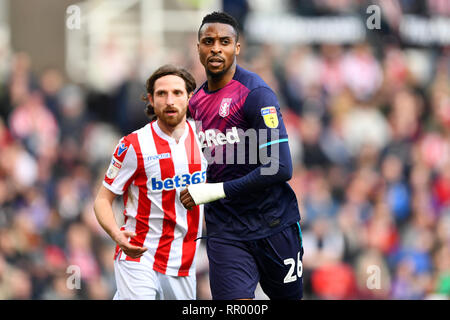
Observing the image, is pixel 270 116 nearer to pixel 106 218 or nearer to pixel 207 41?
pixel 207 41

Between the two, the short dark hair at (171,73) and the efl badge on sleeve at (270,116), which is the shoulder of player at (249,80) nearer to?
the efl badge on sleeve at (270,116)

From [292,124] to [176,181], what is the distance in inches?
244

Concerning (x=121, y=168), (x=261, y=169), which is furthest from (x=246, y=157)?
(x=121, y=168)

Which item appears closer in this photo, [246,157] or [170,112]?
[246,157]

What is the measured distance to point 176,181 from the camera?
19.1 feet

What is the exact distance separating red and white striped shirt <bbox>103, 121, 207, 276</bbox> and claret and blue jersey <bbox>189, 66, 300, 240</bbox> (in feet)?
0.56

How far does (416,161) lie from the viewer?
40.1 feet

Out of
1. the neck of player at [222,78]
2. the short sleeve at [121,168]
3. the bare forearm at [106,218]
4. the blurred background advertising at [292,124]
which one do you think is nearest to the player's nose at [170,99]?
the neck of player at [222,78]

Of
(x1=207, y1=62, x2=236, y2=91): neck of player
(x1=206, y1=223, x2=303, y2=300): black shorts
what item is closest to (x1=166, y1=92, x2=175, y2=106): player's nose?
(x1=207, y1=62, x2=236, y2=91): neck of player

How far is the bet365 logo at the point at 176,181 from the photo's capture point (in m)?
5.79

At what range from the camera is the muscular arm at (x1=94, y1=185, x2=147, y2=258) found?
5.57 metres
